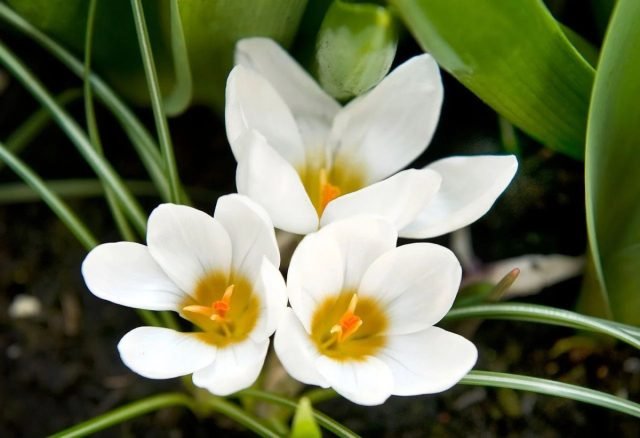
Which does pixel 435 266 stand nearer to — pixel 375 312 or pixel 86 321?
pixel 375 312

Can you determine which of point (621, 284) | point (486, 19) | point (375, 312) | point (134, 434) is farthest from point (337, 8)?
point (134, 434)

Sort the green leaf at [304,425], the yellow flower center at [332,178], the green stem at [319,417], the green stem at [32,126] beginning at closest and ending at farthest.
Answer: the green leaf at [304,425] → the green stem at [319,417] → the yellow flower center at [332,178] → the green stem at [32,126]

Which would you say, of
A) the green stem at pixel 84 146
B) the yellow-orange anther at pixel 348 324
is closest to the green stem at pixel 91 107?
the green stem at pixel 84 146

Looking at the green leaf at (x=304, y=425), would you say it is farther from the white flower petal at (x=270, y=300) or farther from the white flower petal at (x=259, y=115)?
the white flower petal at (x=259, y=115)

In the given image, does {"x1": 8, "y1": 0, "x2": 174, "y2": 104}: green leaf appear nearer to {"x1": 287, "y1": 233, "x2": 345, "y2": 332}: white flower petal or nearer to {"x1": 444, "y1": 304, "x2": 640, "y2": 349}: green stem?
{"x1": 287, "y1": 233, "x2": 345, "y2": 332}: white flower petal

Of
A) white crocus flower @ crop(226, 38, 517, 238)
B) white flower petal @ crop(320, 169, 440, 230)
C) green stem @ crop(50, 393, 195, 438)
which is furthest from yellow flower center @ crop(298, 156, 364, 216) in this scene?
green stem @ crop(50, 393, 195, 438)

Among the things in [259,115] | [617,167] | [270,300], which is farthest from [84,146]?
[617,167]
